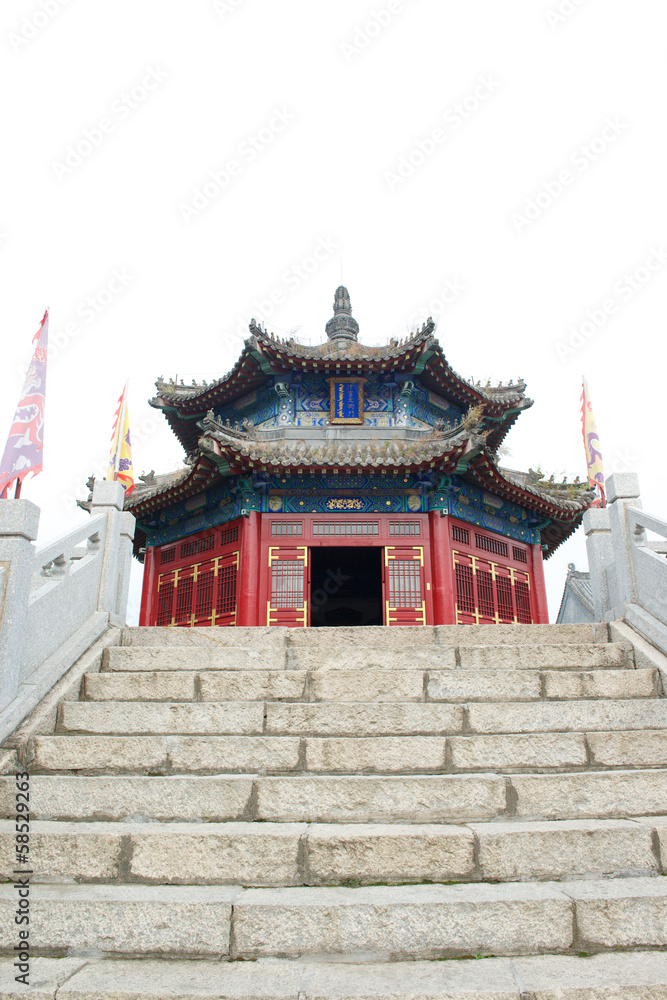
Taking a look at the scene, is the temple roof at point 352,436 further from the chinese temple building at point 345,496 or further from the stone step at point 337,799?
the stone step at point 337,799

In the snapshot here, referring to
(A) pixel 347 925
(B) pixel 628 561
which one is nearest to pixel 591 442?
(B) pixel 628 561

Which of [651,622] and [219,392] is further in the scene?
[219,392]

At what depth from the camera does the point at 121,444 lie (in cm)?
1141

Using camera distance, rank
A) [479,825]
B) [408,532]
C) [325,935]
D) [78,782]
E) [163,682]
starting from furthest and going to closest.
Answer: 1. [408,532]
2. [163,682]
3. [78,782]
4. [479,825]
5. [325,935]

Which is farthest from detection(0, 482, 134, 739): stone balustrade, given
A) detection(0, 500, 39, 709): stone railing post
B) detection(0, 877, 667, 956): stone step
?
detection(0, 877, 667, 956): stone step

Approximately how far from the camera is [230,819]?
4.05 metres

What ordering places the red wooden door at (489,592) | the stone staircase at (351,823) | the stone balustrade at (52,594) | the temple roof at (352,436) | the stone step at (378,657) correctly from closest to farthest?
1. the stone staircase at (351,823)
2. the stone balustrade at (52,594)
3. the stone step at (378,657)
4. the temple roof at (352,436)
5. the red wooden door at (489,592)

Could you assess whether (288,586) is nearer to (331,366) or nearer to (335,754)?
(331,366)

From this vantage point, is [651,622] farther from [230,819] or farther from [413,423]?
[413,423]

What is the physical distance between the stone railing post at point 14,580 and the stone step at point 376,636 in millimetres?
1495

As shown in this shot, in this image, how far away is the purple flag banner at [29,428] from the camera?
320 inches

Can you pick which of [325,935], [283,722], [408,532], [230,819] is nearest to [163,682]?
[283,722]

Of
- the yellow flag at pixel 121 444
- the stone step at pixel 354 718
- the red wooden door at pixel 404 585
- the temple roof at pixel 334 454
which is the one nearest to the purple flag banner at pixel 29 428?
the yellow flag at pixel 121 444

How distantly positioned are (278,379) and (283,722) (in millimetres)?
11933
